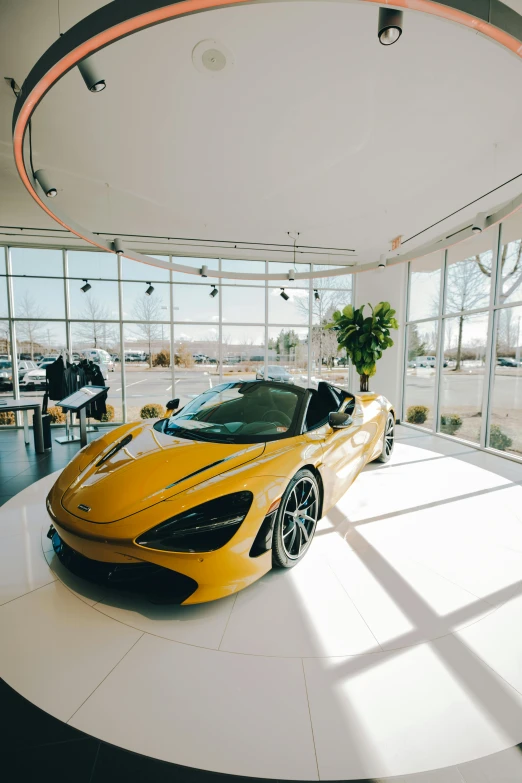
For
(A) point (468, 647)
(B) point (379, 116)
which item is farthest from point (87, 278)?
(A) point (468, 647)

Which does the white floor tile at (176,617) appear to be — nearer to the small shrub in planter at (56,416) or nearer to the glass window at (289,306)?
the small shrub in planter at (56,416)

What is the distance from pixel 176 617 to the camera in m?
1.84

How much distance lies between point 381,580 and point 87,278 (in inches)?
331

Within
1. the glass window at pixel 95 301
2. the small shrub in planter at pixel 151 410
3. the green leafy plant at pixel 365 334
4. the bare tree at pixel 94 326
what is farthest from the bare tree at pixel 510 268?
the bare tree at pixel 94 326

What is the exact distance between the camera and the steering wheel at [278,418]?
2.63 m

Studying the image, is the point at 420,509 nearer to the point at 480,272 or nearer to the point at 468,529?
the point at 468,529

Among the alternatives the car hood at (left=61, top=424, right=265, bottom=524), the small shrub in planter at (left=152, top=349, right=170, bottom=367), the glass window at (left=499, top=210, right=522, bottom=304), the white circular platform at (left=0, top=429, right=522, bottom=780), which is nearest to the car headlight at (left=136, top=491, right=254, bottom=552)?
the car hood at (left=61, top=424, right=265, bottom=524)

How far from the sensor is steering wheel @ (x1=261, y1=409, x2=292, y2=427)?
2.63 metres

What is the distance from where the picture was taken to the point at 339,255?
26.9 feet

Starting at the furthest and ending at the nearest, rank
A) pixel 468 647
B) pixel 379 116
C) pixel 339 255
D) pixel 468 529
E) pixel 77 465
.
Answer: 1. pixel 339 255
2. pixel 379 116
3. pixel 468 529
4. pixel 77 465
5. pixel 468 647

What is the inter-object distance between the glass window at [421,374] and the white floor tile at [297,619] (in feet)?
20.4

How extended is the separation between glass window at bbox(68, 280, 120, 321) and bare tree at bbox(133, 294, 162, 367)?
48cm

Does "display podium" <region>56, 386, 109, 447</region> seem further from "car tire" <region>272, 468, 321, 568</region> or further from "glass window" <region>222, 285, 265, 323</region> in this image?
"glass window" <region>222, 285, 265, 323</region>

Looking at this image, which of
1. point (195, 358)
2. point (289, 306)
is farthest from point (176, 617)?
point (289, 306)
